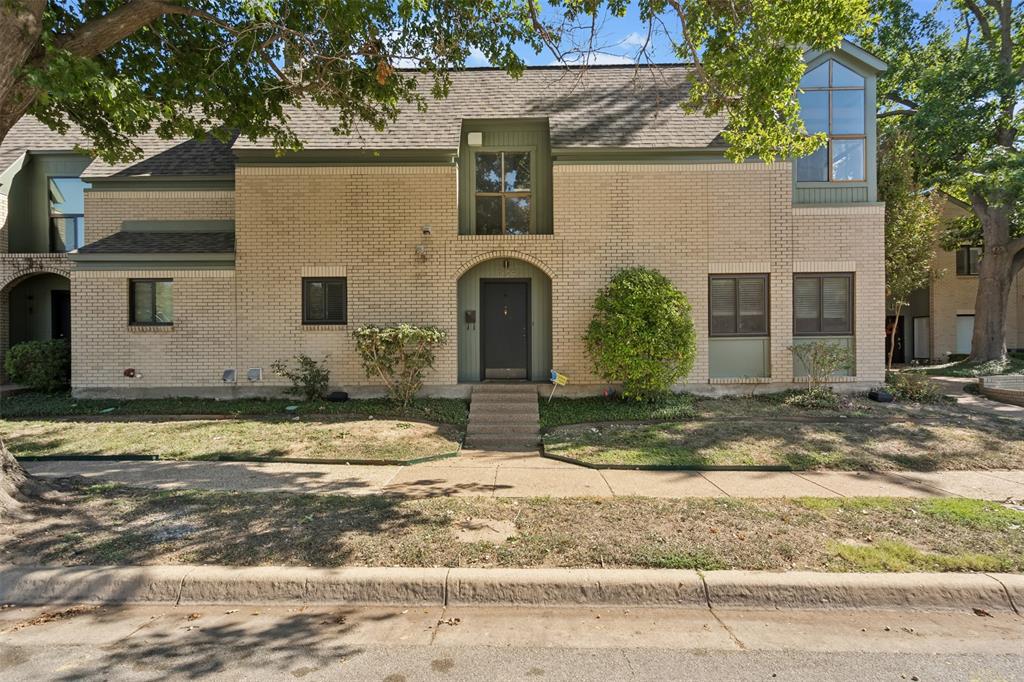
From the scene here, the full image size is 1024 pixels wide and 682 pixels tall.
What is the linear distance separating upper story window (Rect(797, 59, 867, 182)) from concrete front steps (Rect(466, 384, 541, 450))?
7.74 meters

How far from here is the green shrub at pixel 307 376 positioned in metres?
10.5

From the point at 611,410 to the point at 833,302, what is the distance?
5.65 m

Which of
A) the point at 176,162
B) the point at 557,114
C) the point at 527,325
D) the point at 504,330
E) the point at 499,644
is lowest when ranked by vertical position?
the point at 499,644

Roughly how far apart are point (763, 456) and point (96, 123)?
10.9 meters

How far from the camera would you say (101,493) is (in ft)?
18.6

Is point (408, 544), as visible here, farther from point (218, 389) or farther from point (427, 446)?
point (218, 389)

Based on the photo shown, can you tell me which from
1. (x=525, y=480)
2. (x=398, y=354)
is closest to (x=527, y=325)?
(x=398, y=354)

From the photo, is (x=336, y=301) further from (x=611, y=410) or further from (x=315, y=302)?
(x=611, y=410)

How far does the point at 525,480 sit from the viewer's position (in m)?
6.59

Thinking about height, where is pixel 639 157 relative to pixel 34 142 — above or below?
below

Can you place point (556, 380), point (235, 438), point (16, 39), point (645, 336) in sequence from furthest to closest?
point (556, 380), point (645, 336), point (235, 438), point (16, 39)

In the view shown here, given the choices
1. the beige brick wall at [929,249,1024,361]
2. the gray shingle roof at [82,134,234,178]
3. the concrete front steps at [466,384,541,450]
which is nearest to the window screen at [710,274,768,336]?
the concrete front steps at [466,384,541,450]

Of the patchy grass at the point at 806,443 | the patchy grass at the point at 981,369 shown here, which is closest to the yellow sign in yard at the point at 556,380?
the patchy grass at the point at 806,443

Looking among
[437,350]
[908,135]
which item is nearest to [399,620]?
[437,350]
